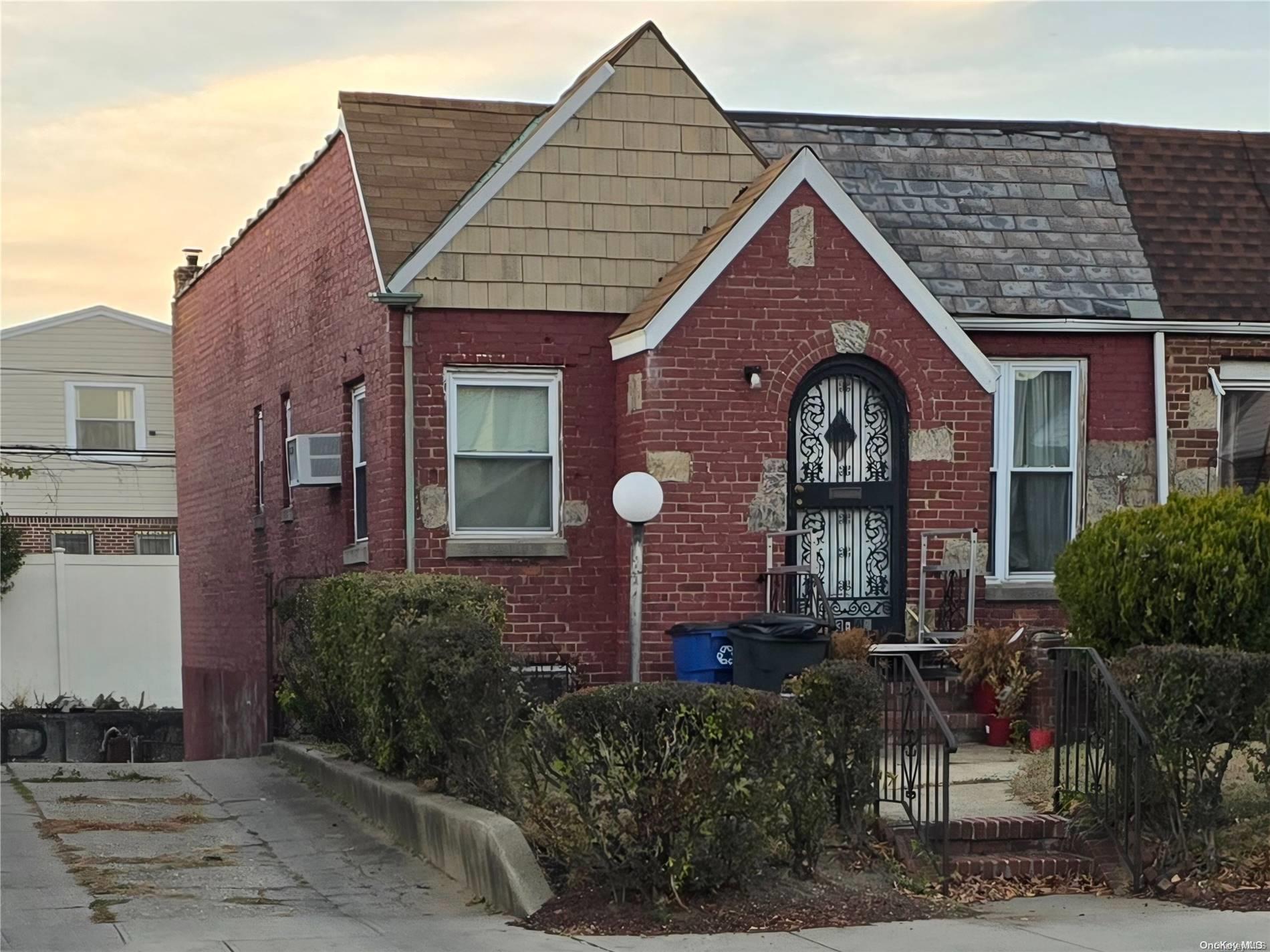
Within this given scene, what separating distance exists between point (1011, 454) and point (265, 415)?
8359mm

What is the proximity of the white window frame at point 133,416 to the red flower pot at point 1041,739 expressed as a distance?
24.5 meters

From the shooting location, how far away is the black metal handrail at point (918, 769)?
31.1 ft

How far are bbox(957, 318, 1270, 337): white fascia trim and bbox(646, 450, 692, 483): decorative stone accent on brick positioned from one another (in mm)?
2885

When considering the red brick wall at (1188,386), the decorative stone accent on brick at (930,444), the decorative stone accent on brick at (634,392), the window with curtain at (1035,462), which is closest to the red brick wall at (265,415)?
the decorative stone accent on brick at (634,392)

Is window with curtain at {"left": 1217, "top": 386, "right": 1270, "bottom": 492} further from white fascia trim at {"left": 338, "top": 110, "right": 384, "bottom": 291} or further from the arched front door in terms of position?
white fascia trim at {"left": 338, "top": 110, "right": 384, "bottom": 291}

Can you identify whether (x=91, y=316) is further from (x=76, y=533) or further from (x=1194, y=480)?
(x=1194, y=480)

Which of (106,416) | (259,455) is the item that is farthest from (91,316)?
(259,455)

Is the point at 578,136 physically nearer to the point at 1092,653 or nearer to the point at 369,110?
the point at 369,110

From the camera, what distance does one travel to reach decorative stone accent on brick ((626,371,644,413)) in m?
14.3

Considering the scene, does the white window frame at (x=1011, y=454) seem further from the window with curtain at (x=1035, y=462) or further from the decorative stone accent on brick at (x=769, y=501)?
the decorative stone accent on brick at (x=769, y=501)

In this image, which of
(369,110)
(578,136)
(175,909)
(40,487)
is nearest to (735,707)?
(175,909)

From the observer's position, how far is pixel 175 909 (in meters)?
8.95

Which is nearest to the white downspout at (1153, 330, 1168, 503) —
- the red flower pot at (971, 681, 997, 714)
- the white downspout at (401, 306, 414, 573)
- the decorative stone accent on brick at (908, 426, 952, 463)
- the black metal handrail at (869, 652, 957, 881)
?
the decorative stone accent on brick at (908, 426, 952, 463)

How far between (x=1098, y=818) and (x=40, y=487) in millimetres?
27594
